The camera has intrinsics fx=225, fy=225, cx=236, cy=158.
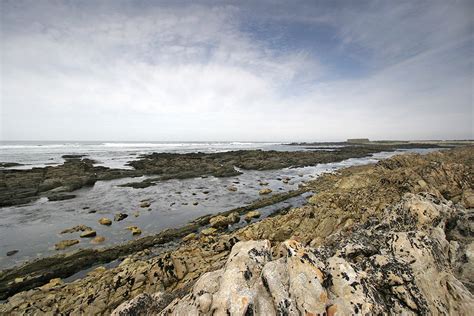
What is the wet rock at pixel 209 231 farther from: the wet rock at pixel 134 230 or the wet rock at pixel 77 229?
the wet rock at pixel 77 229

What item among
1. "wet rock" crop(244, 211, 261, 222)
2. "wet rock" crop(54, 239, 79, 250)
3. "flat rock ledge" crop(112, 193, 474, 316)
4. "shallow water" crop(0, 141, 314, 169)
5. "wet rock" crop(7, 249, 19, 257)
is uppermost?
"flat rock ledge" crop(112, 193, 474, 316)

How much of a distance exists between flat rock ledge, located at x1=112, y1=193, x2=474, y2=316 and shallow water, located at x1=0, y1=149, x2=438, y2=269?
1112cm

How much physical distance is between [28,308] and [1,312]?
91cm

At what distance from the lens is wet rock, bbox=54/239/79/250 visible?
1241cm

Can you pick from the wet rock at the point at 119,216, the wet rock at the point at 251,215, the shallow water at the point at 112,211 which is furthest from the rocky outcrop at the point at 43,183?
the wet rock at the point at 251,215

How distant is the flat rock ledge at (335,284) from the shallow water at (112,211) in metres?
11.1

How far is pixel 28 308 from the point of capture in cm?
707

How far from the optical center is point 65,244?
12617 mm

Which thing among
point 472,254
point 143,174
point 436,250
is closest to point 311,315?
point 436,250

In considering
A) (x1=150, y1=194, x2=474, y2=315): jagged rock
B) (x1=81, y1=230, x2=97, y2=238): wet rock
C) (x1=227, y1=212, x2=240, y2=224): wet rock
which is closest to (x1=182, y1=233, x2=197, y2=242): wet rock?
(x1=227, y1=212, x2=240, y2=224): wet rock

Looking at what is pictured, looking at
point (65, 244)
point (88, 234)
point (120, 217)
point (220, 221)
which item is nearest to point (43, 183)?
point (120, 217)

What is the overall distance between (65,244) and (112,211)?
241 inches

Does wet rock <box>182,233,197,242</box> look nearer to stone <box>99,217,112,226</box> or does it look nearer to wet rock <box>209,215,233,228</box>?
wet rock <box>209,215,233,228</box>

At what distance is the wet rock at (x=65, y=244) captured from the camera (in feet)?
40.7
